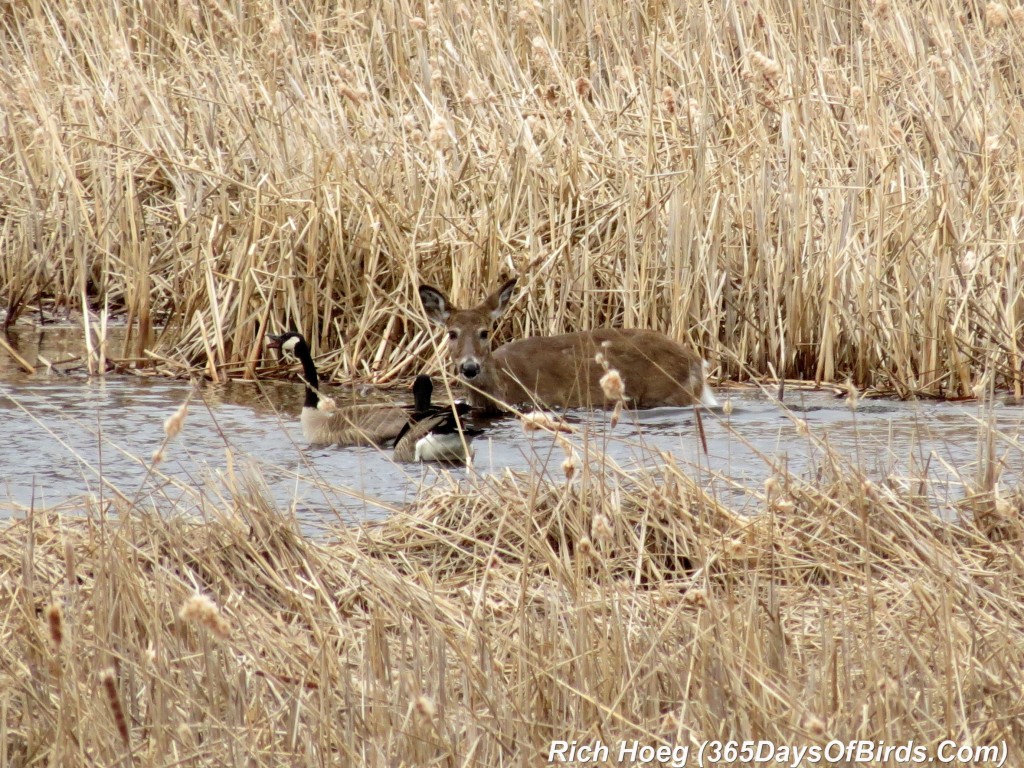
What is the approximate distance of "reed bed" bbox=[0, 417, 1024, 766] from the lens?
3.24 m

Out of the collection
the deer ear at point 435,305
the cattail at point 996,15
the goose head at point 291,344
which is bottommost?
the goose head at point 291,344

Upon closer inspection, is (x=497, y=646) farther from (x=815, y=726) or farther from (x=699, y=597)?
(x=815, y=726)

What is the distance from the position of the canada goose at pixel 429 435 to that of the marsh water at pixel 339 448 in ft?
0.38

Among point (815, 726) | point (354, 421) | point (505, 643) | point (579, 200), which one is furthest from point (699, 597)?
point (579, 200)

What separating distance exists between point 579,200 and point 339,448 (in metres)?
2.39

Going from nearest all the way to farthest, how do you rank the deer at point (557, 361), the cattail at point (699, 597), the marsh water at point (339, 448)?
the cattail at point (699, 597) < the marsh water at point (339, 448) < the deer at point (557, 361)

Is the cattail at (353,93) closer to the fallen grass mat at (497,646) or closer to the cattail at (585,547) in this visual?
the fallen grass mat at (497,646)

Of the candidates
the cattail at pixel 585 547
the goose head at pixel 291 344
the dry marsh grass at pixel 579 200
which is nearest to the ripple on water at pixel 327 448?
the goose head at pixel 291 344

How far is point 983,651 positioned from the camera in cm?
370

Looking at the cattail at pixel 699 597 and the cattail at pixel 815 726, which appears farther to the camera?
the cattail at pixel 699 597

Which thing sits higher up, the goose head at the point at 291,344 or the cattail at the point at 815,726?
the goose head at the point at 291,344

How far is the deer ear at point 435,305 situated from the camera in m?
8.55

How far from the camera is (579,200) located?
9.09 metres

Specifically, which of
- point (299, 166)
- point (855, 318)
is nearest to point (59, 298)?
point (299, 166)
